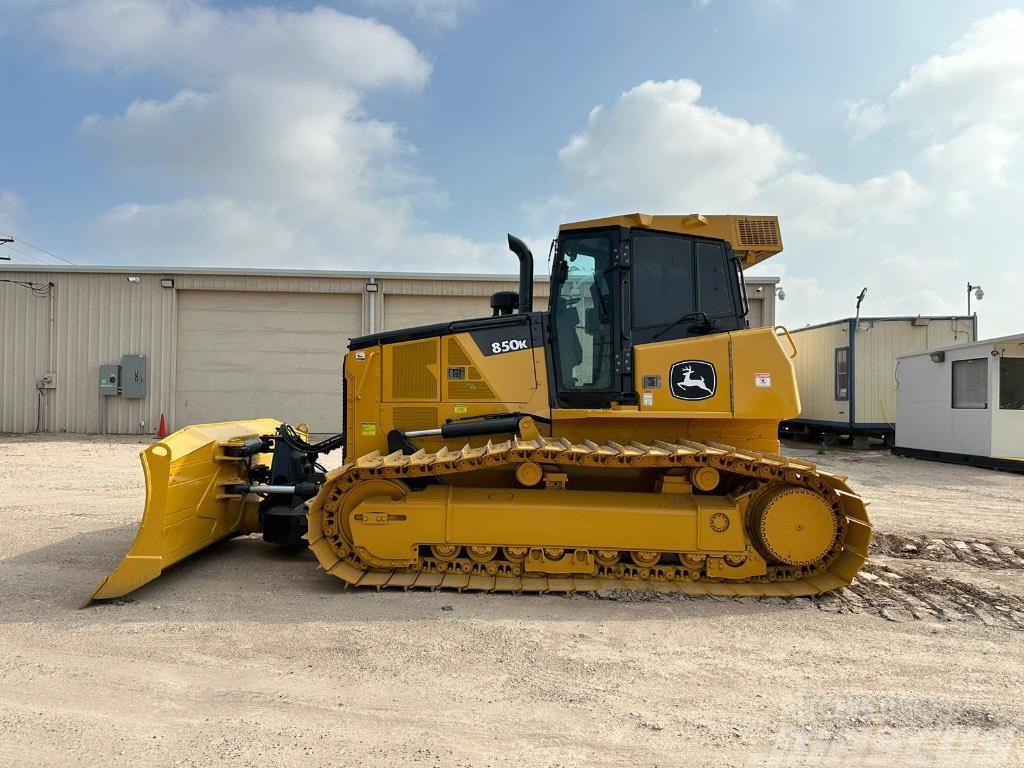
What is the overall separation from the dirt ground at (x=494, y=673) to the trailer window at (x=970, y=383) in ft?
30.9

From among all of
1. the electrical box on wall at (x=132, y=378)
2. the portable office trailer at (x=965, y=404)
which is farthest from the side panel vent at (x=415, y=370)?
the electrical box on wall at (x=132, y=378)

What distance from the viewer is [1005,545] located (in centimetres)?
660

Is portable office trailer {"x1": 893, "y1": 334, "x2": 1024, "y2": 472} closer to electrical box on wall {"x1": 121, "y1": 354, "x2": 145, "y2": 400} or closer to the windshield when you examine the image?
the windshield

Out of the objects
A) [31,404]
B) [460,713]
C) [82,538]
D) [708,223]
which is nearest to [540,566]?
[460,713]

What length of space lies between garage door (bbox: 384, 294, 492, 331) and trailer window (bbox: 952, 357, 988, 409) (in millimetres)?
11778

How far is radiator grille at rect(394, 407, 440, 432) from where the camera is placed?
5590 millimetres

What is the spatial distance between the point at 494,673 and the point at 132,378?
17485mm

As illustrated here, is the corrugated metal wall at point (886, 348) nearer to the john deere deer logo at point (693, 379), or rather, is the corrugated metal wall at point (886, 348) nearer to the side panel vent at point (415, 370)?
the john deere deer logo at point (693, 379)

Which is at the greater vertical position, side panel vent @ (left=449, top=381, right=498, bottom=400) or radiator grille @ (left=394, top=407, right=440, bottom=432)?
side panel vent @ (left=449, top=381, right=498, bottom=400)

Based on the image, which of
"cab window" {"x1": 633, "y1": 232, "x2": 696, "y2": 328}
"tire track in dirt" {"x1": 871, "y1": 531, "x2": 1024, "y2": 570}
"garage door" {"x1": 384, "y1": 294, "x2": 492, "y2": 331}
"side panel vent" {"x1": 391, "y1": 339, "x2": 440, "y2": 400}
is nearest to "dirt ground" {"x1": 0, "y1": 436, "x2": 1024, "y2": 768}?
"tire track in dirt" {"x1": 871, "y1": 531, "x2": 1024, "y2": 570}

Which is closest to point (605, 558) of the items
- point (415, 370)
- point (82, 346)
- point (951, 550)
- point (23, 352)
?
point (415, 370)

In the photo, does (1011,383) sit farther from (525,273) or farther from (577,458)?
(577,458)

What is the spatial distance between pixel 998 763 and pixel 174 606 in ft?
16.2

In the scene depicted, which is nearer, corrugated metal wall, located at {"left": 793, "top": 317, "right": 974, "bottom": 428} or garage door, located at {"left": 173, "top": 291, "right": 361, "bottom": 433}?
corrugated metal wall, located at {"left": 793, "top": 317, "right": 974, "bottom": 428}
